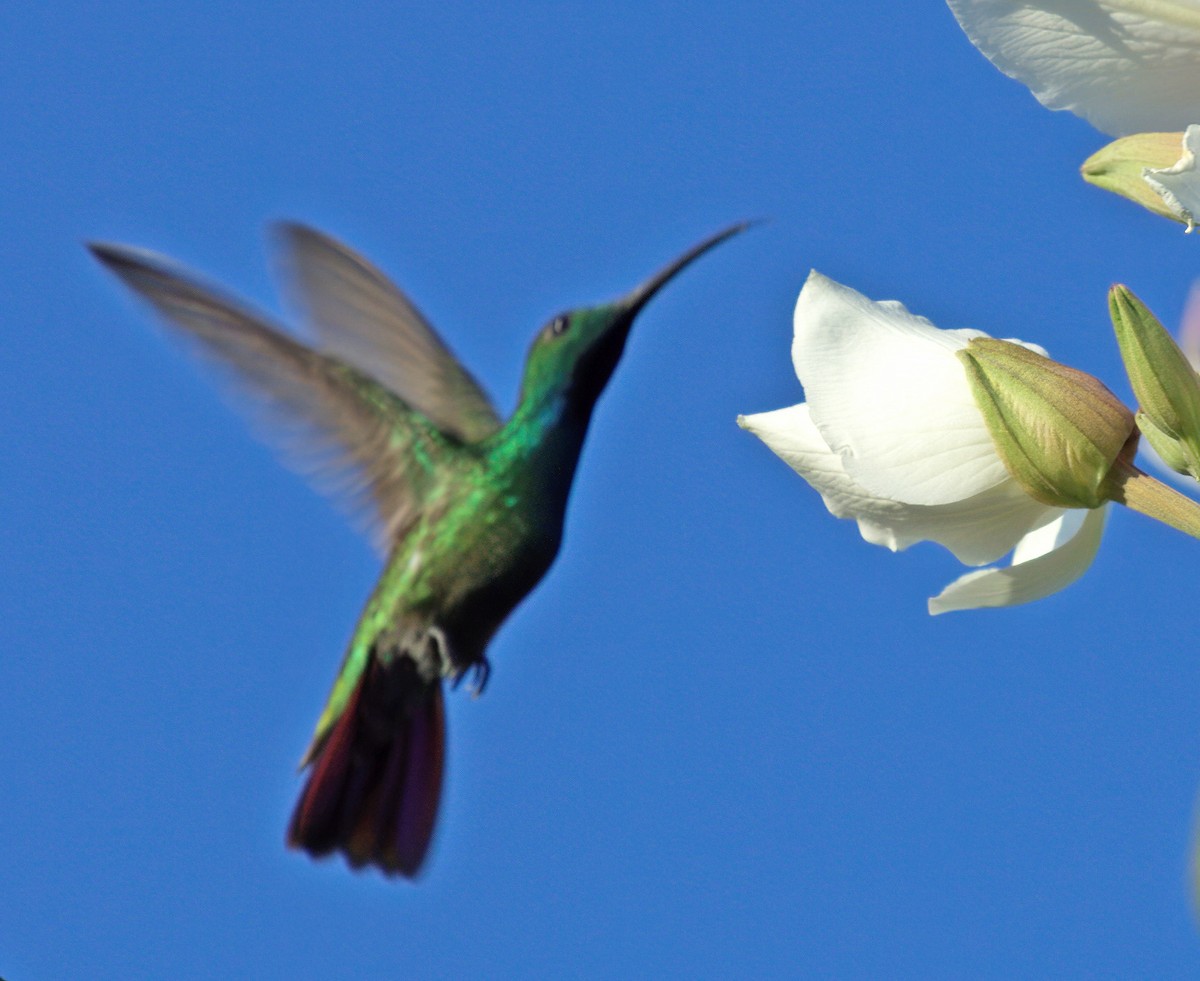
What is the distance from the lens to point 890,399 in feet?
3.63

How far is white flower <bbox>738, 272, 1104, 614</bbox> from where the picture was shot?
1090mm

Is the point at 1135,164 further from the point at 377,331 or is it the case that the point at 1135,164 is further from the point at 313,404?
the point at 377,331

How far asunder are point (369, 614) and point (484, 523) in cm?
22

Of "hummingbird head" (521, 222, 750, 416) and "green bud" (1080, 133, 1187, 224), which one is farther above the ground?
"hummingbird head" (521, 222, 750, 416)

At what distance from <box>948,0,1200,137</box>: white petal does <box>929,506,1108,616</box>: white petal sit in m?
0.27

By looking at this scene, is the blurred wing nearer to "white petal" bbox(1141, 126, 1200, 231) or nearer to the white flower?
the white flower

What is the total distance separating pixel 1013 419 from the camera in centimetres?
107

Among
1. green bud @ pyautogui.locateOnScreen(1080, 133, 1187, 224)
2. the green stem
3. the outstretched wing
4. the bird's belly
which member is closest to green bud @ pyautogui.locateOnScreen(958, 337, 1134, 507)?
the green stem

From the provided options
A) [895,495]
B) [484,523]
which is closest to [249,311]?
Result: [484,523]

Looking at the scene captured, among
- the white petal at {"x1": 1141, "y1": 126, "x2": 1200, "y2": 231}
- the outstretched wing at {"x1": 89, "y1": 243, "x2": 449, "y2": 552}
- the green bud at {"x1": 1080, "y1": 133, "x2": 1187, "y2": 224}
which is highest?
the outstretched wing at {"x1": 89, "y1": 243, "x2": 449, "y2": 552}

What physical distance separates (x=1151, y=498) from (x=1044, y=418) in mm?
83

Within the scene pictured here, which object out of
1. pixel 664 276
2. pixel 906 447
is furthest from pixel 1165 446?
pixel 664 276

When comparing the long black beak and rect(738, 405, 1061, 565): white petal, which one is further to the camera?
the long black beak

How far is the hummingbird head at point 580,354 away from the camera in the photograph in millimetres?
2428
